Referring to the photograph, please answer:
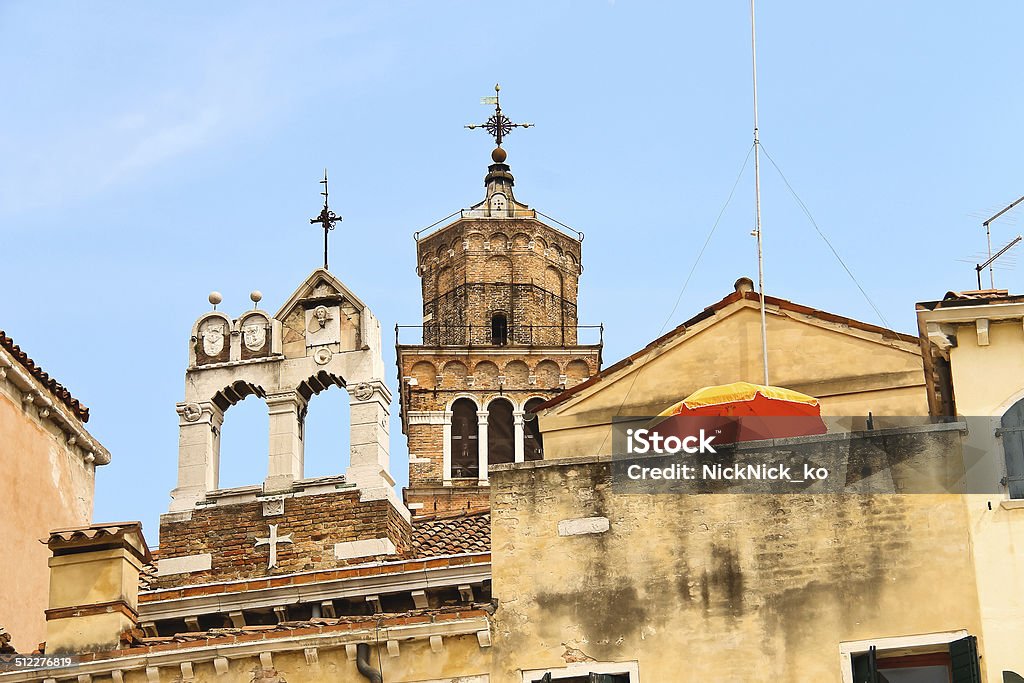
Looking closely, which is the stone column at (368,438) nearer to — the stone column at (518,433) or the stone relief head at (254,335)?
the stone relief head at (254,335)

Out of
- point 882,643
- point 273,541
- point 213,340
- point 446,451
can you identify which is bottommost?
point 882,643

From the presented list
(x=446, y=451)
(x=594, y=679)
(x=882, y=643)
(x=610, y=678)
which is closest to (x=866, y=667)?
(x=882, y=643)

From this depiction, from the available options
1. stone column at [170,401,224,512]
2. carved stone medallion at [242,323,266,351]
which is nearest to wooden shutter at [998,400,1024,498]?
carved stone medallion at [242,323,266,351]

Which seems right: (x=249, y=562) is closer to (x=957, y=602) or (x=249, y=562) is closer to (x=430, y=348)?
(x=957, y=602)

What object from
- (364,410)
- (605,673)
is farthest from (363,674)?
(364,410)

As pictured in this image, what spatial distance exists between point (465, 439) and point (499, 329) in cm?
471

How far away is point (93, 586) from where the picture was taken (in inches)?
1088

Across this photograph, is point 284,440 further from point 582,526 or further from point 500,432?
point 500,432

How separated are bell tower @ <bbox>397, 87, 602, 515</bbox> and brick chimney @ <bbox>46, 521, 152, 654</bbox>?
32060 mm

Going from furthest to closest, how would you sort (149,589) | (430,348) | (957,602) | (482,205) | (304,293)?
(482,205) < (430,348) < (304,293) < (149,589) < (957,602)

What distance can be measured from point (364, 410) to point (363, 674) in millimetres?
7770

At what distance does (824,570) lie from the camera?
25.0 meters

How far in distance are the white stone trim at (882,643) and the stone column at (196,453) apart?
1178 centimetres

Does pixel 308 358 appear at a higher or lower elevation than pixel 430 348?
lower
